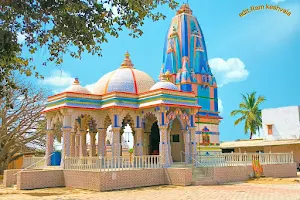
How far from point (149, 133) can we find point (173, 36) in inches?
273

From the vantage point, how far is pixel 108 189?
44.3ft

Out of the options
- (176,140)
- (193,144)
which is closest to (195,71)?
(176,140)

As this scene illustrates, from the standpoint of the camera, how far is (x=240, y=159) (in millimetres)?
17672

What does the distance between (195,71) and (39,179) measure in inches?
464

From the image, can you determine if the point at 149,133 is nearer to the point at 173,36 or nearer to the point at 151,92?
the point at 151,92

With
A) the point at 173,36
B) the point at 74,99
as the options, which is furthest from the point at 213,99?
the point at 74,99

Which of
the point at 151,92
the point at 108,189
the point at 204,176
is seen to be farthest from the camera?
the point at 151,92

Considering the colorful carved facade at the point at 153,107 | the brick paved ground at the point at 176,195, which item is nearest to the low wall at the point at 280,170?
the colorful carved facade at the point at 153,107

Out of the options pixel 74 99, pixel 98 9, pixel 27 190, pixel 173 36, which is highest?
pixel 173 36

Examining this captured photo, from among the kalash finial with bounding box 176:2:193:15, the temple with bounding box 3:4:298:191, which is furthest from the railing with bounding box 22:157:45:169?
the kalash finial with bounding box 176:2:193:15

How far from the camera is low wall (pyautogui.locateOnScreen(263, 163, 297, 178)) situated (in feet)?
59.8

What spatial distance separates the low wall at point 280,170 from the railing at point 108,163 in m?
6.04

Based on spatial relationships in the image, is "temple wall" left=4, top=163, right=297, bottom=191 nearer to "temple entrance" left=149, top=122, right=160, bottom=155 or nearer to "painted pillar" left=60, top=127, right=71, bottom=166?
"painted pillar" left=60, top=127, right=71, bottom=166

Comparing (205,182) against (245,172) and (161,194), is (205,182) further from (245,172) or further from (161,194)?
(161,194)
